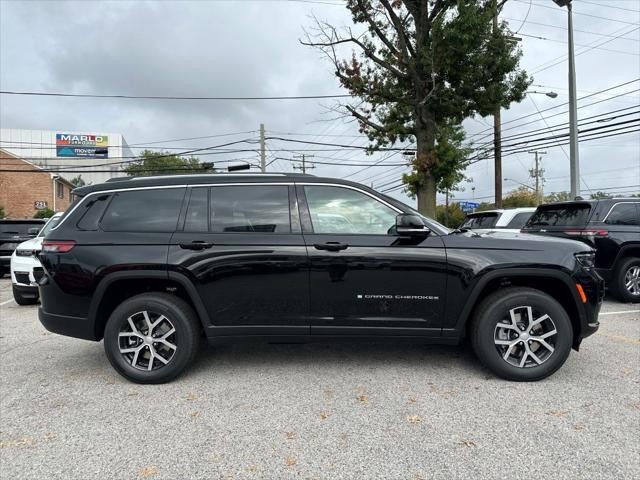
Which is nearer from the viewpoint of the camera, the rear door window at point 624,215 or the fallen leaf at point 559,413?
the fallen leaf at point 559,413

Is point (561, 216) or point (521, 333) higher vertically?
point (561, 216)

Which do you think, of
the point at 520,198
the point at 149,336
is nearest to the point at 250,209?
the point at 149,336

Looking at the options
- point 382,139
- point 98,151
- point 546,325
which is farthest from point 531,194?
point 98,151

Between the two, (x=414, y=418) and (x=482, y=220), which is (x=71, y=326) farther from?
(x=482, y=220)

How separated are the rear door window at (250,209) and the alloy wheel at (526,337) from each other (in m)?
2.07

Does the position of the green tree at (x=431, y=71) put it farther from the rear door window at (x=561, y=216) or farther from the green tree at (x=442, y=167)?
the rear door window at (x=561, y=216)

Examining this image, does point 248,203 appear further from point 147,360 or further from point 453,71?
point 453,71

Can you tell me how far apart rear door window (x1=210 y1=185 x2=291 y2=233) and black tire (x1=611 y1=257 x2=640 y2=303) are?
6411 millimetres

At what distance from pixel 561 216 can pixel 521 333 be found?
16.1 ft

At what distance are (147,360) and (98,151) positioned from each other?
96577mm

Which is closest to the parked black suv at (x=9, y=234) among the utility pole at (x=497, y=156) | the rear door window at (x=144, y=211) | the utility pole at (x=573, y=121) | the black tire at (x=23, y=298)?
the black tire at (x=23, y=298)

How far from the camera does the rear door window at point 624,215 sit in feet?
24.2

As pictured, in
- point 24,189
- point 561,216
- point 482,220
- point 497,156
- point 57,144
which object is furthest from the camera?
point 57,144

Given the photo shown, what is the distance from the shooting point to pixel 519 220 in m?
9.02
